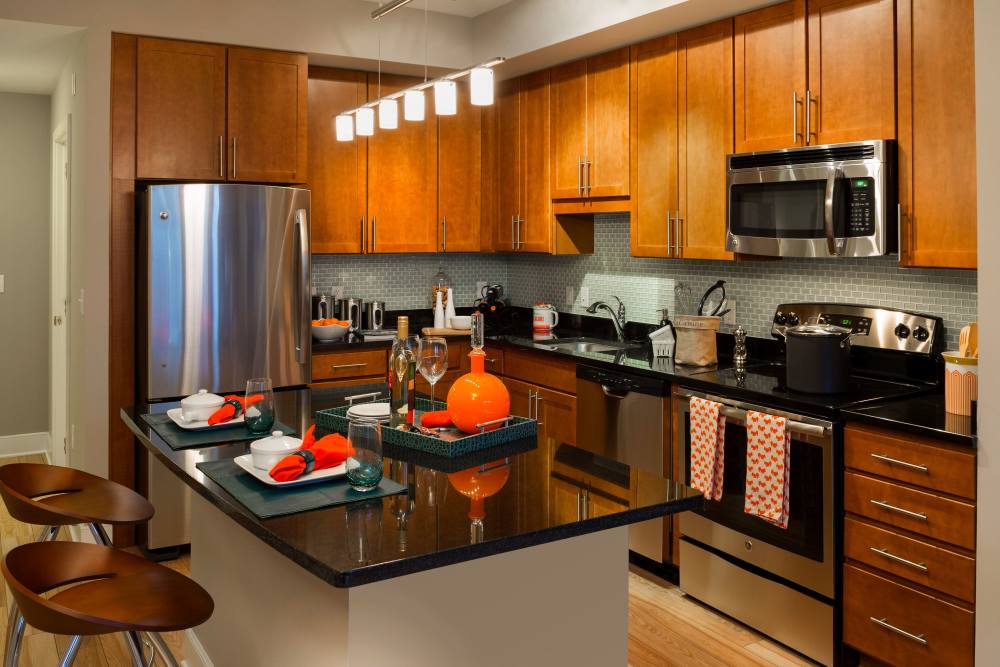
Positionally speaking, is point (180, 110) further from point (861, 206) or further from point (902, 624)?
point (902, 624)

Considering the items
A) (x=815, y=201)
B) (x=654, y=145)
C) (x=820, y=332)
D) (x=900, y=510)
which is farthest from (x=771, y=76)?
(x=900, y=510)

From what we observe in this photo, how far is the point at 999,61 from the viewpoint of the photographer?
2.42m

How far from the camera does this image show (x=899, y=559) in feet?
9.11

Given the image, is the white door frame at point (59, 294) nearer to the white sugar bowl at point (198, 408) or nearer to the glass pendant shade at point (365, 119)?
the glass pendant shade at point (365, 119)

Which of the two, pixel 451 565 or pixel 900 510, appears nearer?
pixel 451 565

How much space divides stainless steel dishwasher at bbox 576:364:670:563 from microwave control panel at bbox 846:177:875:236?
0.97 metres

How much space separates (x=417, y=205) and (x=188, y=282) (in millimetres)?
1508

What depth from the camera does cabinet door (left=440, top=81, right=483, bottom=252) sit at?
202 inches

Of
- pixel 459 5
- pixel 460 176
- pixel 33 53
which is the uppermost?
pixel 459 5

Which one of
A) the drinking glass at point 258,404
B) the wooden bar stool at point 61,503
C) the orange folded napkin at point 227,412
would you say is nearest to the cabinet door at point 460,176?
the orange folded napkin at point 227,412

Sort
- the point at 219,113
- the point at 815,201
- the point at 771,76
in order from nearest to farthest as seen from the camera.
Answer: the point at 815,201 < the point at 771,76 < the point at 219,113

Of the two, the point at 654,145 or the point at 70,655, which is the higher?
the point at 654,145

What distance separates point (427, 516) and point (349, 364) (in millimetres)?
2963

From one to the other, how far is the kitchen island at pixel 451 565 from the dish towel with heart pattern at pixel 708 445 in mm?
1184
